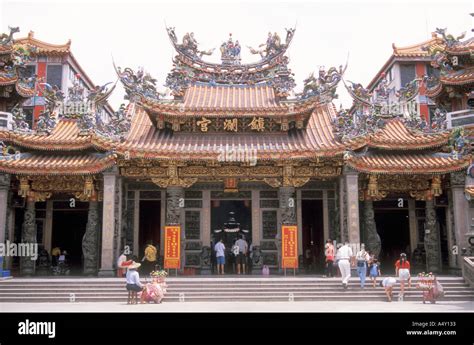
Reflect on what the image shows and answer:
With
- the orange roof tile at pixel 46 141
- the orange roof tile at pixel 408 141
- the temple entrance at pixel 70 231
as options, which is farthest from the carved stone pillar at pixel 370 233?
the temple entrance at pixel 70 231

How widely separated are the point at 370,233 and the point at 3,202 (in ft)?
42.4

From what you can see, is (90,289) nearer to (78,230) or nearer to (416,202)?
(78,230)

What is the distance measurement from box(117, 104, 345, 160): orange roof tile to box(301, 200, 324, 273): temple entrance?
111 inches

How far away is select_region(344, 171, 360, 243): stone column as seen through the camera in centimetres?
1574

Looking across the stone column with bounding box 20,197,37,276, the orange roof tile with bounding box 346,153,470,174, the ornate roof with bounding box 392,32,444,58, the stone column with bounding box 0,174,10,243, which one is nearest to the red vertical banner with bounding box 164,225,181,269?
the stone column with bounding box 20,197,37,276

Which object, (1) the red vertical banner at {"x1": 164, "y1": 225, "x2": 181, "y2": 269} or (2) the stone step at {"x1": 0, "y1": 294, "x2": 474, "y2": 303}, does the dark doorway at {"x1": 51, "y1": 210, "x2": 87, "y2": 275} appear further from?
(2) the stone step at {"x1": 0, "y1": 294, "x2": 474, "y2": 303}

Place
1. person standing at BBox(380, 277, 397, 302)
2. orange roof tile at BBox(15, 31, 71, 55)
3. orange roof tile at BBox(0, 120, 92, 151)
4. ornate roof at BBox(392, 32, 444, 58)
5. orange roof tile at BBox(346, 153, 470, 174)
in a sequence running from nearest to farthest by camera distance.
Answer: person standing at BBox(380, 277, 397, 302)
orange roof tile at BBox(346, 153, 470, 174)
orange roof tile at BBox(0, 120, 92, 151)
orange roof tile at BBox(15, 31, 71, 55)
ornate roof at BBox(392, 32, 444, 58)

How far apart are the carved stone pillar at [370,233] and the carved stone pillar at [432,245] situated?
1.83 m

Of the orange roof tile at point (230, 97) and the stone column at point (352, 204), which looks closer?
the stone column at point (352, 204)

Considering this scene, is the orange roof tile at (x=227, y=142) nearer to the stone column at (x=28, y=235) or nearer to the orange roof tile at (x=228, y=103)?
the orange roof tile at (x=228, y=103)

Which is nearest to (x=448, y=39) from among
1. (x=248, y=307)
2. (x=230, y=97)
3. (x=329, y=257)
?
(x=230, y=97)

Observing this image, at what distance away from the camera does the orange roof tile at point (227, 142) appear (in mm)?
16094

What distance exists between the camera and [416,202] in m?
18.9

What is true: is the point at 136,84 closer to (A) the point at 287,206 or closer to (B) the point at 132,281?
(A) the point at 287,206
